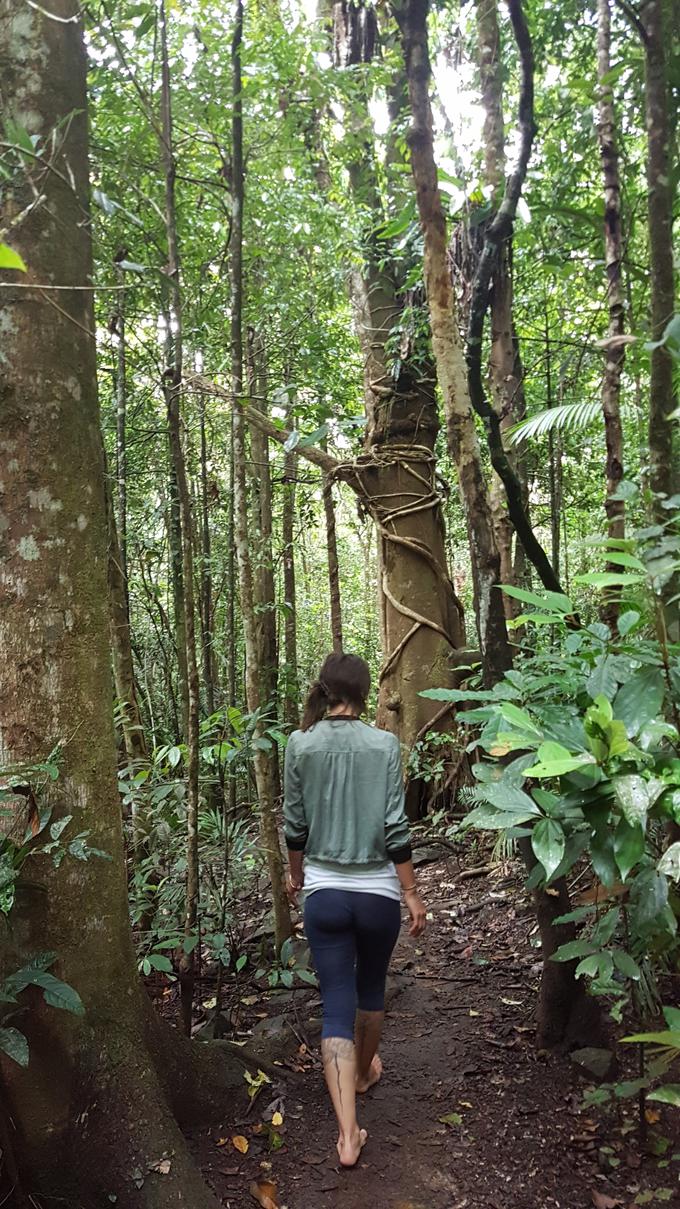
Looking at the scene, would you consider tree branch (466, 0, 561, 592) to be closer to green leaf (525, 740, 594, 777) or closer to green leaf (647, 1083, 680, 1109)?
green leaf (525, 740, 594, 777)

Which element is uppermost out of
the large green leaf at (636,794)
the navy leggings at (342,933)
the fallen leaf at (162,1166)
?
the large green leaf at (636,794)

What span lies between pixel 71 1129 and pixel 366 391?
5.90 meters

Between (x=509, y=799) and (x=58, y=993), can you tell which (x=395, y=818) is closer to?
(x=509, y=799)

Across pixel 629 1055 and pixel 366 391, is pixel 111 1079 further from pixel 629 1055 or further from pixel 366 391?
pixel 366 391

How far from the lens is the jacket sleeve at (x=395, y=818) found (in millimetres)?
2643

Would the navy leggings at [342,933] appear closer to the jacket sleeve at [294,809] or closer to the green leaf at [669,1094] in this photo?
the jacket sleeve at [294,809]

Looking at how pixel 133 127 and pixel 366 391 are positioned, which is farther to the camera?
pixel 366 391

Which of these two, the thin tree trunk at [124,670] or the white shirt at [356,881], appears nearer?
the white shirt at [356,881]

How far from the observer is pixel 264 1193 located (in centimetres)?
233

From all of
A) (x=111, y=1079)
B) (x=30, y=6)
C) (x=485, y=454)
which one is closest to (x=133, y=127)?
(x=30, y=6)

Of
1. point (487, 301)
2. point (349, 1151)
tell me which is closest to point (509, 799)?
point (349, 1151)

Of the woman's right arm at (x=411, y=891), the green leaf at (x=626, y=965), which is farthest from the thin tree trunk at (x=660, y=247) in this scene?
the woman's right arm at (x=411, y=891)

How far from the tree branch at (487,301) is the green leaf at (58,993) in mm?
2118

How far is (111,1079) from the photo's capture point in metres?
2.13
